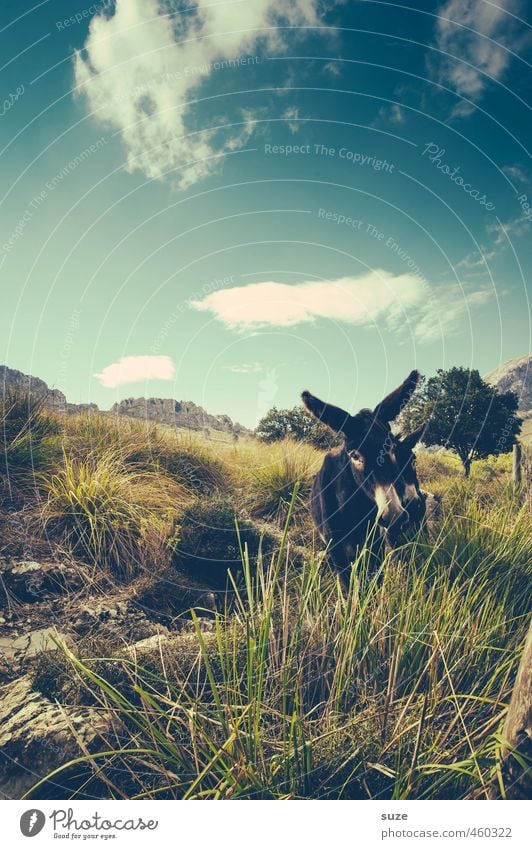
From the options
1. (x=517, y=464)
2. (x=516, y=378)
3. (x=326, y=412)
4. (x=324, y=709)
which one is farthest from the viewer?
(x=516, y=378)

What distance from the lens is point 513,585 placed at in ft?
12.3

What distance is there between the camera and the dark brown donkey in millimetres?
3232

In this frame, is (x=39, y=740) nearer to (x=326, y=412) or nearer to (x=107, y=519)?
(x=326, y=412)

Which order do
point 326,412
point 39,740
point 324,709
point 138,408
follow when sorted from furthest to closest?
point 138,408
point 326,412
point 324,709
point 39,740

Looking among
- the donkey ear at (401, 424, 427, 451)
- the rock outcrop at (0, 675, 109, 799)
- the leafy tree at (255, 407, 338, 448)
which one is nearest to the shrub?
the leafy tree at (255, 407, 338, 448)

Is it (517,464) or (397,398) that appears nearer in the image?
(397,398)

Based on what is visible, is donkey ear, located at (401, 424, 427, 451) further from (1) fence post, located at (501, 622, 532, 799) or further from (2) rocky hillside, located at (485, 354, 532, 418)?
(2) rocky hillside, located at (485, 354, 532, 418)

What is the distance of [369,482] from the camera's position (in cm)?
356

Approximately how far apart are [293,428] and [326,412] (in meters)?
7.64

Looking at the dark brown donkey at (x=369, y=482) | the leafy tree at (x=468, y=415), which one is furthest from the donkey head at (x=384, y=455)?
A: the leafy tree at (x=468, y=415)

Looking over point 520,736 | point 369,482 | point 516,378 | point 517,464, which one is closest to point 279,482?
point 517,464

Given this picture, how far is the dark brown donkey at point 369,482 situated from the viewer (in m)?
3.23
